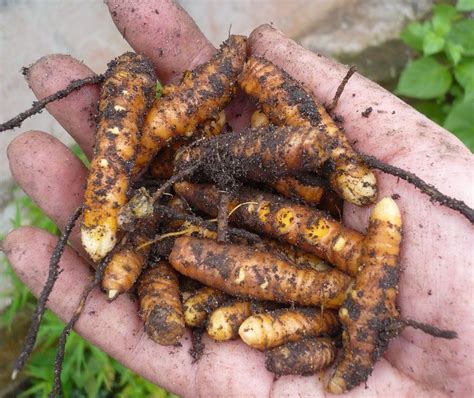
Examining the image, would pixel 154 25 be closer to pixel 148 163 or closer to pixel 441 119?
pixel 148 163

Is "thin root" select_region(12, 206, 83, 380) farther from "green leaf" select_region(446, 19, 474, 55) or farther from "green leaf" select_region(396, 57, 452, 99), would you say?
"green leaf" select_region(446, 19, 474, 55)

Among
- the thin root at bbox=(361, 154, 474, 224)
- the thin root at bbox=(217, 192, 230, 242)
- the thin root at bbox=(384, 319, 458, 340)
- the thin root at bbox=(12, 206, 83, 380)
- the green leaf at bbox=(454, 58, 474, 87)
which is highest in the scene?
the thin root at bbox=(12, 206, 83, 380)

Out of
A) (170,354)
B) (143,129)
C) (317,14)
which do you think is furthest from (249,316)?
(317,14)

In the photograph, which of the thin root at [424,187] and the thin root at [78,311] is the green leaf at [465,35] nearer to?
the thin root at [424,187]

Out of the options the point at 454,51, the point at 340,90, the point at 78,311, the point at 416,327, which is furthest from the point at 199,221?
the point at 454,51

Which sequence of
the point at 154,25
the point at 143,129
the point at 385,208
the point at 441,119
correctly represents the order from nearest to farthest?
the point at 385,208, the point at 143,129, the point at 154,25, the point at 441,119

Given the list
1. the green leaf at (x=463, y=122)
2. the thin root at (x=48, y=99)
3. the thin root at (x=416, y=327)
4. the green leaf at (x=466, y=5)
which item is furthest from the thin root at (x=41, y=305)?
the green leaf at (x=466, y=5)

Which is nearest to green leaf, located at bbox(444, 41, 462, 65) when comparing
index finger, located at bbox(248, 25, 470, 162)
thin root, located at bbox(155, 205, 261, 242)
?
index finger, located at bbox(248, 25, 470, 162)
